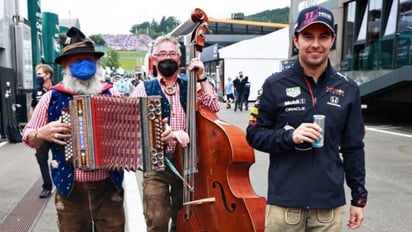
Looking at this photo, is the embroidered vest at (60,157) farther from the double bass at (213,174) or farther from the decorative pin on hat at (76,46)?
the double bass at (213,174)

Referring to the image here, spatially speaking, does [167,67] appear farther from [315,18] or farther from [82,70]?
[315,18]

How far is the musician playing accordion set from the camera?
8.84 feet

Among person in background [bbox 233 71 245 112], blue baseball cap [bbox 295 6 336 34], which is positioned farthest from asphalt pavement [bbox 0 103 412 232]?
person in background [bbox 233 71 245 112]

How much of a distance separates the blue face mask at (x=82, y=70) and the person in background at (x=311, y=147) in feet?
3.74

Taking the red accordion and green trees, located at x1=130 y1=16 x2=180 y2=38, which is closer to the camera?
the red accordion

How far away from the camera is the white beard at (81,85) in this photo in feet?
8.82

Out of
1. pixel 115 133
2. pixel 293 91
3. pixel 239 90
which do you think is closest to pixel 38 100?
pixel 115 133

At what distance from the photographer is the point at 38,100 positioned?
19.8ft

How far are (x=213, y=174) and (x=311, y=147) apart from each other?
95 cm

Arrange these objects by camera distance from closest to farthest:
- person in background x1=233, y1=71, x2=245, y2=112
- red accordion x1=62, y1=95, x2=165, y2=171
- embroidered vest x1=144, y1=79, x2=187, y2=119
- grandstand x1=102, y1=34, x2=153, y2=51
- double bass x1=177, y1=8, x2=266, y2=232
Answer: red accordion x1=62, y1=95, x2=165, y2=171 < double bass x1=177, y1=8, x2=266, y2=232 < embroidered vest x1=144, y1=79, x2=187, y2=119 < person in background x1=233, y1=71, x2=245, y2=112 < grandstand x1=102, y1=34, x2=153, y2=51

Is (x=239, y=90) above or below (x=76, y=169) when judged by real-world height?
below

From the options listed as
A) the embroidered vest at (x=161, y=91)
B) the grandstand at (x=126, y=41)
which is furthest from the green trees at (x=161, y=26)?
the embroidered vest at (x=161, y=91)

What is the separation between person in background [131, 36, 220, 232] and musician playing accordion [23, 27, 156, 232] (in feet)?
1.27

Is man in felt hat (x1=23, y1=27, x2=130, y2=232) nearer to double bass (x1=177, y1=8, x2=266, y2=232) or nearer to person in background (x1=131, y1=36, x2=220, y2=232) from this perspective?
person in background (x1=131, y1=36, x2=220, y2=232)
